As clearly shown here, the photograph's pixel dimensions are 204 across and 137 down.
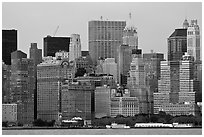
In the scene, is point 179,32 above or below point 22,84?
above

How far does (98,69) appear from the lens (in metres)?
33.5

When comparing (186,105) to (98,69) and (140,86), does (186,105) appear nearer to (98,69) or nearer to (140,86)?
(140,86)

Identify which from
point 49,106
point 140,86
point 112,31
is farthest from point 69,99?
point 112,31

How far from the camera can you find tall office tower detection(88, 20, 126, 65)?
3400 centimetres

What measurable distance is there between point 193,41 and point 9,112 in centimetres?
1041

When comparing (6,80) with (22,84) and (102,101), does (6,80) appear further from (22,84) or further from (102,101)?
(102,101)

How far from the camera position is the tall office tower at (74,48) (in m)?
31.3

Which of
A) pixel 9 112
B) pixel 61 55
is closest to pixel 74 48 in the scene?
pixel 61 55

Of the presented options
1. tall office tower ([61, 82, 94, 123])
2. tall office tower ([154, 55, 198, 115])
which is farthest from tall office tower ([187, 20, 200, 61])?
tall office tower ([61, 82, 94, 123])

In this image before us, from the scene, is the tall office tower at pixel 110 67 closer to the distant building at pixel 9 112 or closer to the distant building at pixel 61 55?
the distant building at pixel 61 55

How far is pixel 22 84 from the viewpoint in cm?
2975

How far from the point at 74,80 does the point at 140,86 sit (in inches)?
119

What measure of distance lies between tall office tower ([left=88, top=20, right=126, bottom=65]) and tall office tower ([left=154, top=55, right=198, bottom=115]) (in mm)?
2972

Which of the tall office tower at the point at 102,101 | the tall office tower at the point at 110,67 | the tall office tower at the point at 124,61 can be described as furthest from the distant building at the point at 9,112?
the tall office tower at the point at 124,61
